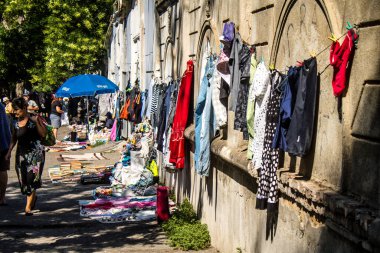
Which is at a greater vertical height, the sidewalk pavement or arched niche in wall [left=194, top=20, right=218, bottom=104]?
arched niche in wall [left=194, top=20, right=218, bottom=104]

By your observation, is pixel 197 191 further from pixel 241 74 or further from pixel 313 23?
pixel 313 23

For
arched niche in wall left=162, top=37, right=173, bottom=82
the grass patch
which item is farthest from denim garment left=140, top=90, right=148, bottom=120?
the grass patch

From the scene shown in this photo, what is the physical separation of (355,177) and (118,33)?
29184mm

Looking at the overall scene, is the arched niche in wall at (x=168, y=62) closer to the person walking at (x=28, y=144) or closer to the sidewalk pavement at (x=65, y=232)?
the sidewalk pavement at (x=65, y=232)

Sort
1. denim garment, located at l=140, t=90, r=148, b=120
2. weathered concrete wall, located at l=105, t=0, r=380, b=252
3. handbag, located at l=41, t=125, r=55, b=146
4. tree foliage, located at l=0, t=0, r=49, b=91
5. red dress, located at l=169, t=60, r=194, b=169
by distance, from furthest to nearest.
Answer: tree foliage, located at l=0, t=0, r=49, b=91 → denim garment, located at l=140, t=90, r=148, b=120 → handbag, located at l=41, t=125, r=55, b=146 → red dress, located at l=169, t=60, r=194, b=169 → weathered concrete wall, located at l=105, t=0, r=380, b=252

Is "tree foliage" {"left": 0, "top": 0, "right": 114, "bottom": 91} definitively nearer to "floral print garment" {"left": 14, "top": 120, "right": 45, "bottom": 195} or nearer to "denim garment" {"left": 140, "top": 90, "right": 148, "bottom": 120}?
"denim garment" {"left": 140, "top": 90, "right": 148, "bottom": 120}

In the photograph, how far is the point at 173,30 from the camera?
1394 centimetres

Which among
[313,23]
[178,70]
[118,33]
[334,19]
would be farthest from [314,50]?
[118,33]

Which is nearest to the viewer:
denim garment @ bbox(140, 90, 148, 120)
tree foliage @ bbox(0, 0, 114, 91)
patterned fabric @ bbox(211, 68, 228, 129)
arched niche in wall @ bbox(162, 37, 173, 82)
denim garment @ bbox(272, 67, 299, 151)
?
denim garment @ bbox(272, 67, 299, 151)

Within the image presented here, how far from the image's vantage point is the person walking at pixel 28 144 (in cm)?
1144

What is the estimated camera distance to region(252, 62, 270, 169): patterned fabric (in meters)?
6.42

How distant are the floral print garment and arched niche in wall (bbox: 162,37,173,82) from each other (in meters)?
3.55

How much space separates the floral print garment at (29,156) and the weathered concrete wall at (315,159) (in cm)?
335

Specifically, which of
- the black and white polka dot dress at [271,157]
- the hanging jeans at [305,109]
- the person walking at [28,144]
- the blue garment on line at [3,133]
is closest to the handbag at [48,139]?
the person walking at [28,144]
